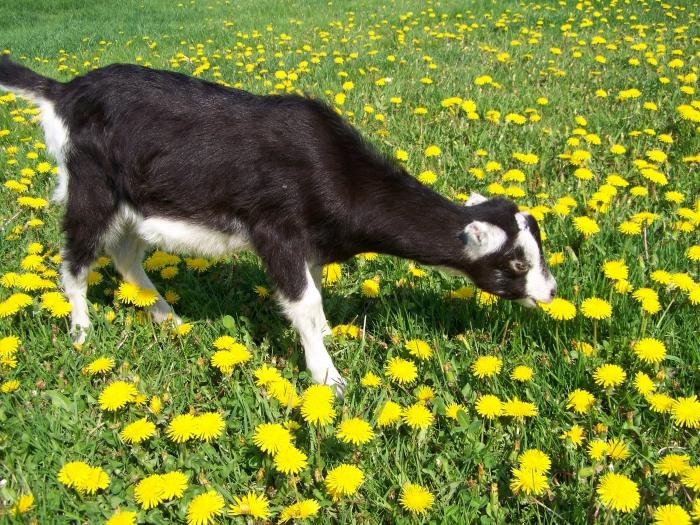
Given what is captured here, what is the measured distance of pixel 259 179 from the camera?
3.09 metres

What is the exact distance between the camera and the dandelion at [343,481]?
2.11 meters

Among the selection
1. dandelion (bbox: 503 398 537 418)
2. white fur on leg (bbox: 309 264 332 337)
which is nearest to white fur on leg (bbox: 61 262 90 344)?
white fur on leg (bbox: 309 264 332 337)

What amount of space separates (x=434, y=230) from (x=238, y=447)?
1385 mm

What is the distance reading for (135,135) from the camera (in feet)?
10.5

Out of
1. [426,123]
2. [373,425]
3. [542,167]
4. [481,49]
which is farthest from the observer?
[481,49]

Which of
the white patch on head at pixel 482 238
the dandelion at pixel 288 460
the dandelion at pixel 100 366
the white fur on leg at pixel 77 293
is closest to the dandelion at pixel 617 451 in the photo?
the white patch on head at pixel 482 238

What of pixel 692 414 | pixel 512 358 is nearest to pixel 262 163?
pixel 512 358

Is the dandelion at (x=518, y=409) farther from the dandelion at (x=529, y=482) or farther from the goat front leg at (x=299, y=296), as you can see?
the goat front leg at (x=299, y=296)

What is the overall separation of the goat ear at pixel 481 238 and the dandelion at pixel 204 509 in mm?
1581

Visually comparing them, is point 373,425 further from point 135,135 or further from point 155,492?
point 135,135

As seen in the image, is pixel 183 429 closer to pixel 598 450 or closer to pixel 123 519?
pixel 123 519

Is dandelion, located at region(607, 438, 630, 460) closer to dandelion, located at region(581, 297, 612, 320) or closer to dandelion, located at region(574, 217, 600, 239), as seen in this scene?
dandelion, located at region(581, 297, 612, 320)

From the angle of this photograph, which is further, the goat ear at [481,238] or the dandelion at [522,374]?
the goat ear at [481,238]

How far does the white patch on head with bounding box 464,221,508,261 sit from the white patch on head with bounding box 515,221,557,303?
0.11 metres
